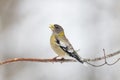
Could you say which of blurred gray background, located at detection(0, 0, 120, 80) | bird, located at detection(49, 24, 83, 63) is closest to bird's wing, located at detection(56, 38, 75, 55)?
bird, located at detection(49, 24, 83, 63)

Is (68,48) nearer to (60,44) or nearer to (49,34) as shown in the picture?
(60,44)

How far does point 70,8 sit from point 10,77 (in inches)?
58.8

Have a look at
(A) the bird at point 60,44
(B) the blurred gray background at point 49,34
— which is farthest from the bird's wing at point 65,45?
(B) the blurred gray background at point 49,34

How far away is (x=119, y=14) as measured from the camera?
5.32 meters

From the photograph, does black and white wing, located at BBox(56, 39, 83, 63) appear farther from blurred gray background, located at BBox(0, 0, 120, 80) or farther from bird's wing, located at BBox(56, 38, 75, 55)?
blurred gray background, located at BBox(0, 0, 120, 80)

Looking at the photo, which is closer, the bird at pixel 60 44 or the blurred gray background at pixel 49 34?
the bird at pixel 60 44

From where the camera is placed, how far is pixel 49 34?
4.70 m

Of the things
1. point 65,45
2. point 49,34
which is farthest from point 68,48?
point 49,34

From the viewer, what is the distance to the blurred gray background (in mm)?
4504

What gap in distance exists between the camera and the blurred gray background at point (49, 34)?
14.8 feet

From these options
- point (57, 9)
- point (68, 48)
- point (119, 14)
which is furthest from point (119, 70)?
point (68, 48)

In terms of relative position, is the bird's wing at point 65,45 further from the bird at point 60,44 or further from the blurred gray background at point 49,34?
the blurred gray background at point 49,34

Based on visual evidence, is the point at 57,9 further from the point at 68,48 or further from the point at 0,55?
the point at 68,48

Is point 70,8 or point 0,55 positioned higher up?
point 70,8
